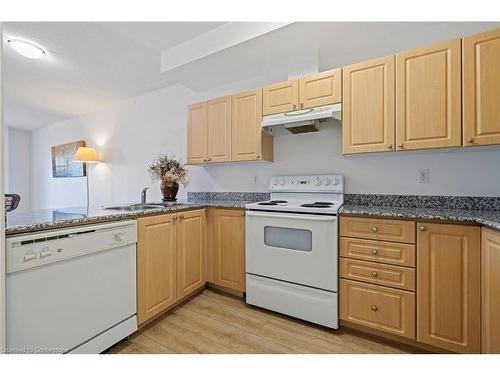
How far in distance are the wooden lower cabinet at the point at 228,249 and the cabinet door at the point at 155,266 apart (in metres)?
0.47

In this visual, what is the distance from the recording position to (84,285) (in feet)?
4.34

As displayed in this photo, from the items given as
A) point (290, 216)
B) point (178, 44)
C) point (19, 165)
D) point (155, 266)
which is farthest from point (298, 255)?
point (19, 165)

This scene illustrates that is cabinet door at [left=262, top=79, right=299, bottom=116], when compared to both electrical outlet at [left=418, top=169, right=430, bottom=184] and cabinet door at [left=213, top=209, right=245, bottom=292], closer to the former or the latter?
cabinet door at [left=213, top=209, right=245, bottom=292]

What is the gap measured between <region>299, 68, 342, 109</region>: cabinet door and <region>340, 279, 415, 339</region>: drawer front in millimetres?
1436

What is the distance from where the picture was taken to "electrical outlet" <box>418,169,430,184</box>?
1854 mm

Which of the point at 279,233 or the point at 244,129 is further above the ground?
the point at 244,129

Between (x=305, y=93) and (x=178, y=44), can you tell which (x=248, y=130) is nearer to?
(x=305, y=93)

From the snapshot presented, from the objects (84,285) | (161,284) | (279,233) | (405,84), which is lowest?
(161,284)

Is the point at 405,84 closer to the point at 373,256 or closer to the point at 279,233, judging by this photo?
the point at 373,256

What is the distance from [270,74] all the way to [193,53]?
82cm

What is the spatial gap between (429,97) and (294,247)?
1.43 metres

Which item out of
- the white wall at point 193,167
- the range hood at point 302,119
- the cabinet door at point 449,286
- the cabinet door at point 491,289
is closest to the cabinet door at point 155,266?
the white wall at point 193,167

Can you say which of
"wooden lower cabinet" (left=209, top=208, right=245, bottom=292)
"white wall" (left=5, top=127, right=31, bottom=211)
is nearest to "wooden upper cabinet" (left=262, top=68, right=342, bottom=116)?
"wooden lower cabinet" (left=209, top=208, right=245, bottom=292)
